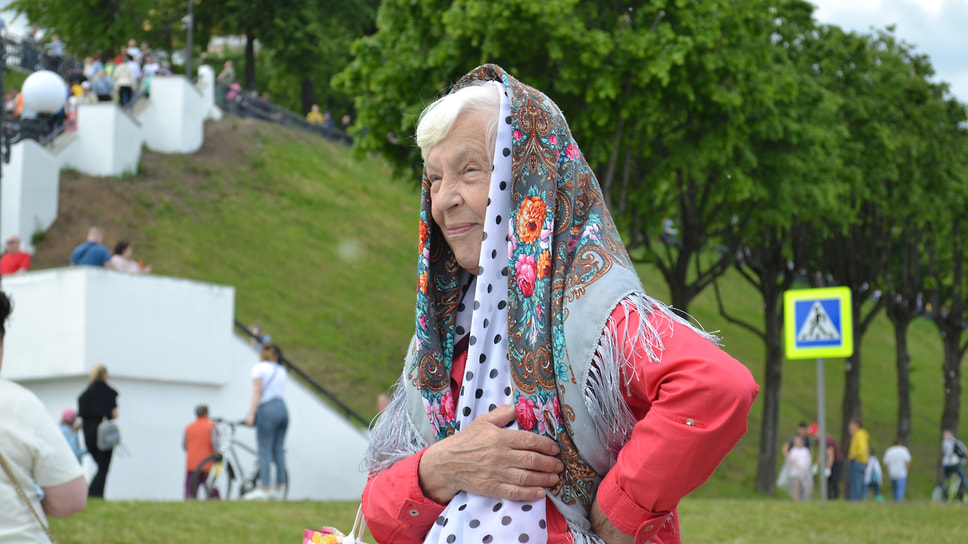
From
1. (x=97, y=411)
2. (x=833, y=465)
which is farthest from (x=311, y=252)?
(x=97, y=411)

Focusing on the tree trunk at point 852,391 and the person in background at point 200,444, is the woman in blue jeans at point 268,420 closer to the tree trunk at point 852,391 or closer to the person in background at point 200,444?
the person in background at point 200,444

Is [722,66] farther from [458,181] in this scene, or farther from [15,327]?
[458,181]

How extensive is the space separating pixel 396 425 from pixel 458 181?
72 cm

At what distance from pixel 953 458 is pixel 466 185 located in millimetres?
23052

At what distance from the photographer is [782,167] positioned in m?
19.8

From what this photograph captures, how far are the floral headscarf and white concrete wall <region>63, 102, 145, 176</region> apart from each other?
2767cm

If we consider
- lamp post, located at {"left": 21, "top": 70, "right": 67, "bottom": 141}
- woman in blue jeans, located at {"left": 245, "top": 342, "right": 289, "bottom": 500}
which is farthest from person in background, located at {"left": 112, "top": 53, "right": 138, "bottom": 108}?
woman in blue jeans, located at {"left": 245, "top": 342, "right": 289, "bottom": 500}

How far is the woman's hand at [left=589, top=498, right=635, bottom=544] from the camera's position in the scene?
2.58m

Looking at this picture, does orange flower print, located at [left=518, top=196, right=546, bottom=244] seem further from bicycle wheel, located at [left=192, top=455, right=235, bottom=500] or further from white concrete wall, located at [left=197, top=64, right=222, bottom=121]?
white concrete wall, located at [left=197, top=64, right=222, bottom=121]

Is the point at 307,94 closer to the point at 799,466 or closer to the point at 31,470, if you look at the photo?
the point at 799,466

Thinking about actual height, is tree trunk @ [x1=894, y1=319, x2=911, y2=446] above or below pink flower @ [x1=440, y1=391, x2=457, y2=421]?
below

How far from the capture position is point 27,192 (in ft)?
82.8

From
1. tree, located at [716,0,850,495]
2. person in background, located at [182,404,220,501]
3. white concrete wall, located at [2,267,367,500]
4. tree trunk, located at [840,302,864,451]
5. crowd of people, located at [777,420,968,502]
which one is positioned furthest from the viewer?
tree trunk, located at [840,302,864,451]

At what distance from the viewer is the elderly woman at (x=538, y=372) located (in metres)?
2.45
